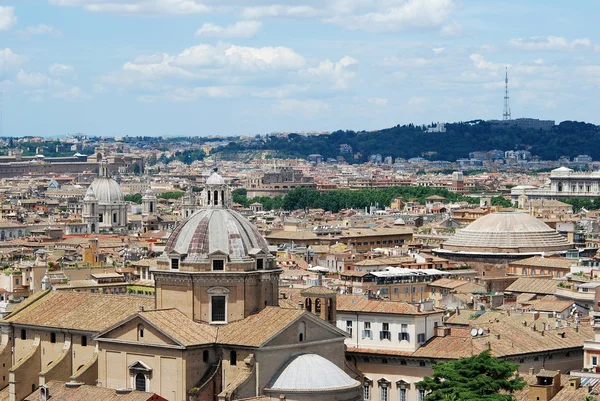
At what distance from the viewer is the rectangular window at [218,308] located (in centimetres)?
4409

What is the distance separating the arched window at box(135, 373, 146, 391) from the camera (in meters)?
43.2

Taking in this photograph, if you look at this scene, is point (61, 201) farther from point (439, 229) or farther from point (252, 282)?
point (252, 282)

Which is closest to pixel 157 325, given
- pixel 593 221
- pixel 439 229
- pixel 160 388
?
pixel 160 388

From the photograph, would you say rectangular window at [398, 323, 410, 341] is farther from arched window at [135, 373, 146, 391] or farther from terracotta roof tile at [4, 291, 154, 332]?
arched window at [135, 373, 146, 391]

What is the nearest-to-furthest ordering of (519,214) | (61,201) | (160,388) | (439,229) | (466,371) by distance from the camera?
(466,371) < (160,388) < (519,214) < (439,229) < (61,201)

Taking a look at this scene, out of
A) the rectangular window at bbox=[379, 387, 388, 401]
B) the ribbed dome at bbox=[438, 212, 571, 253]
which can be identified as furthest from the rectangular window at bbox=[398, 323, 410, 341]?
the ribbed dome at bbox=[438, 212, 571, 253]

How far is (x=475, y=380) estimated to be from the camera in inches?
1548

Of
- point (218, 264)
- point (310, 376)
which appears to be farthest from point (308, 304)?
point (310, 376)

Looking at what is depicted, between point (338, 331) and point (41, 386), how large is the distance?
7409 millimetres

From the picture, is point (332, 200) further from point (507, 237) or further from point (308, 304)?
point (308, 304)

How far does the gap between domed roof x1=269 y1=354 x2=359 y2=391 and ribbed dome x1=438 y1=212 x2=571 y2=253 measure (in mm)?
44876

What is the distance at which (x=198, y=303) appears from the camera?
145 ft

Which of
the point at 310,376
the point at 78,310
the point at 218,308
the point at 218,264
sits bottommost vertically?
the point at 310,376

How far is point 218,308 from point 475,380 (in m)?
7.68
